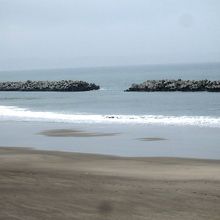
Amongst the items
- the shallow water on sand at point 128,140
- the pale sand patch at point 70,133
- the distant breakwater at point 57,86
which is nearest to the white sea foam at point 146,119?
the shallow water on sand at point 128,140

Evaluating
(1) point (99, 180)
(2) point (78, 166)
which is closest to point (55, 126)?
(2) point (78, 166)

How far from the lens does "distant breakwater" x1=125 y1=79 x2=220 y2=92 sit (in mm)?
54256

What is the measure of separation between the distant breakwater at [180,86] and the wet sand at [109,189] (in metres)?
40.9

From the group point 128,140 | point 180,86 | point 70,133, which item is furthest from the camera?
point 180,86

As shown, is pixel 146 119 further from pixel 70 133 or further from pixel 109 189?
pixel 109 189

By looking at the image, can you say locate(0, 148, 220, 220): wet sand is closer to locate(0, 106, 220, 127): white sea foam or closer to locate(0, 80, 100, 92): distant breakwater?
locate(0, 106, 220, 127): white sea foam

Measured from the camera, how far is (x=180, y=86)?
188 ft

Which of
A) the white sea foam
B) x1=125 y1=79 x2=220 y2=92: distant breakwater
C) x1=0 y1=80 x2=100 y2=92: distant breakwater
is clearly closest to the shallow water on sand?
the white sea foam

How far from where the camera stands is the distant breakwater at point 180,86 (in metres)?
54.3

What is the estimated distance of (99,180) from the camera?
10438mm

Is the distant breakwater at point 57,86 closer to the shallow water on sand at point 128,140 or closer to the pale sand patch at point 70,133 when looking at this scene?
the shallow water on sand at point 128,140

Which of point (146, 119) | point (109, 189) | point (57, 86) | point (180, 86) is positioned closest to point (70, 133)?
point (146, 119)

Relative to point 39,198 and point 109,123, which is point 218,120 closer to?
point 109,123

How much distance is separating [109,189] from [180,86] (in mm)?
A: 48891
